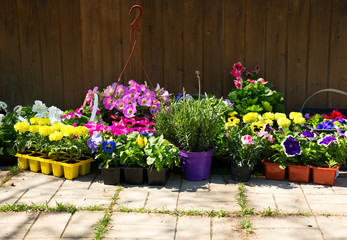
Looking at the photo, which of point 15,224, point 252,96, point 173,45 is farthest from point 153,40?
point 15,224

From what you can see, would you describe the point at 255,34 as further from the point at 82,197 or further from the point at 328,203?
the point at 82,197

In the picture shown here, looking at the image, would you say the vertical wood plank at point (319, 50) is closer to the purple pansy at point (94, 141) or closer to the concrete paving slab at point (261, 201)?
the concrete paving slab at point (261, 201)

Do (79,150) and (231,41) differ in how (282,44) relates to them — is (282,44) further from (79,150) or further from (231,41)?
(79,150)

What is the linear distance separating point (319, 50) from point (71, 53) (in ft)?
8.43

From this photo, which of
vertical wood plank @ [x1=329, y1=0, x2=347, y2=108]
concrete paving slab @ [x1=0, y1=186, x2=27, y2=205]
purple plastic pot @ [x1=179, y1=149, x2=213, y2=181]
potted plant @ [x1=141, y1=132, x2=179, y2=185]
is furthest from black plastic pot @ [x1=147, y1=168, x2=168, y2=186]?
vertical wood plank @ [x1=329, y1=0, x2=347, y2=108]

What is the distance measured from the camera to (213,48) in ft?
16.3

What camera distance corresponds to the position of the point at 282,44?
4914 mm

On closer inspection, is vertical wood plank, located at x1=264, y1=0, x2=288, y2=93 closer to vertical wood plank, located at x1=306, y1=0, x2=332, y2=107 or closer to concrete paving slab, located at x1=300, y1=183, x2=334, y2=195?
vertical wood plank, located at x1=306, y1=0, x2=332, y2=107

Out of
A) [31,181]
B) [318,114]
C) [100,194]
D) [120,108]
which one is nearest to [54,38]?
[120,108]

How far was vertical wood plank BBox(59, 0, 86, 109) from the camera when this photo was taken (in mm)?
5047

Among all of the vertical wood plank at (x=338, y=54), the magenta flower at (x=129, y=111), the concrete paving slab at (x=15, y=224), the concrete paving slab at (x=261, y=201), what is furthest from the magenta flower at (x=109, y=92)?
the vertical wood plank at (x=338, y=54)

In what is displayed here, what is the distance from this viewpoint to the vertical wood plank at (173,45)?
4930mm

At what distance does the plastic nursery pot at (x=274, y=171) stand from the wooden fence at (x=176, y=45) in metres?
1.07

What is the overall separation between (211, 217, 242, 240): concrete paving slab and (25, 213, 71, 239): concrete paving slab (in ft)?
3.36
